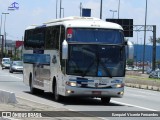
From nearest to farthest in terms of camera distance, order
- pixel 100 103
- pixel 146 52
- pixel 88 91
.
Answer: pixel 88 91 < pixel 100 103 < pixel 146 52

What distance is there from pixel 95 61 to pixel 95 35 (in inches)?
42.6

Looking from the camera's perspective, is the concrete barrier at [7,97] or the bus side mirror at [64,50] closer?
the concrete barrier at [7,97]

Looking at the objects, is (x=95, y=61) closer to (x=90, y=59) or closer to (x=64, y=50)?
(x=90, y=59)

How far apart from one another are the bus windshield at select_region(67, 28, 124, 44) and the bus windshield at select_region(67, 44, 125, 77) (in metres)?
0.25

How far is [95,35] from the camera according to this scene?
20891mm

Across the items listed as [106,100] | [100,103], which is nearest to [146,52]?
[106,100]

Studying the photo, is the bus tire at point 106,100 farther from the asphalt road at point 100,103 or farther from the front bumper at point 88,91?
the front bumper at point 88,91

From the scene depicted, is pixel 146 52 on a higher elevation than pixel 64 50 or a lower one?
lower

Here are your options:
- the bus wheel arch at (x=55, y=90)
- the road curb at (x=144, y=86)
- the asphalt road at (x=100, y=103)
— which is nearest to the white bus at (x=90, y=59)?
the bus wheel arch at (x=55, y=90)

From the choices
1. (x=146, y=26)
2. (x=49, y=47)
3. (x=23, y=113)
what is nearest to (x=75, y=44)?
(x=49, y=47)

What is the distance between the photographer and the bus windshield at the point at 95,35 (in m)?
20.7

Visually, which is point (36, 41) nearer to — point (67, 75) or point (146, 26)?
point (67, 75)

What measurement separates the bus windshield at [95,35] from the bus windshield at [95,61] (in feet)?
0.82

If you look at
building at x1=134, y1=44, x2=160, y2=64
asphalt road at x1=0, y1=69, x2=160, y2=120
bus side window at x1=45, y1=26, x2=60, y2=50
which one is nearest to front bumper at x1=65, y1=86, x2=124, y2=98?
asphalt road at x1=0, y1=69, x2=160, y2=120
